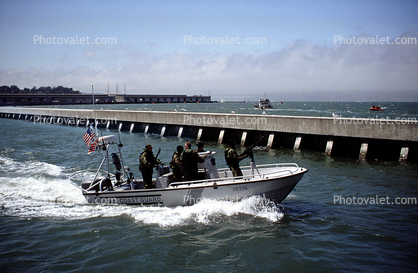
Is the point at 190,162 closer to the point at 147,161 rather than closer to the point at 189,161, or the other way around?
the point at 189,161

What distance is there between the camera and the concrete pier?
1891 cm

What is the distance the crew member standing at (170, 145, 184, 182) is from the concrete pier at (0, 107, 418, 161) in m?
13.9

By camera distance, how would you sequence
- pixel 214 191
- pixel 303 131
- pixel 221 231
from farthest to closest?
pixel 303 131 < pixel 214 191 < pixel 221 231

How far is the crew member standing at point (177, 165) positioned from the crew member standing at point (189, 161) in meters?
0.15

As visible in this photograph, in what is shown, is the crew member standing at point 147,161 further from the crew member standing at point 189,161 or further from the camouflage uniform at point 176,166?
the crew member standing at point 189,161

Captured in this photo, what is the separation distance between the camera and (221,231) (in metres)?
9.59

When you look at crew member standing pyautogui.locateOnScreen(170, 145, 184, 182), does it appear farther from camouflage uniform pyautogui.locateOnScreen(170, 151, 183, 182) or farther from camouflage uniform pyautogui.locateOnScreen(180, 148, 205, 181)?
camouflage uniform pyautogui.locateOnScreen(180, 148, 205, 181)

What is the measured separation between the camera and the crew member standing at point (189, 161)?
1105 cm

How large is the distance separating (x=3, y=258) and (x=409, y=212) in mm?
13499

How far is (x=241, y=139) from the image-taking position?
87.5ft

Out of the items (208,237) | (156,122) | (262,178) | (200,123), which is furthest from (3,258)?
(156,122)

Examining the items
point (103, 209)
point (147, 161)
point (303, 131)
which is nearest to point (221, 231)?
point (147, 161)

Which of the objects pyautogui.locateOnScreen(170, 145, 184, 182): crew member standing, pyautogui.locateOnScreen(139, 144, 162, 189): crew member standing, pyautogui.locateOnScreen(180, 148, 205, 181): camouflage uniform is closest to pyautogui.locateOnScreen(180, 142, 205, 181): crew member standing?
pyautogui.locateOnScreen(180, 148, 205, 181): camouflage uniform

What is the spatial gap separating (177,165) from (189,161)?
1.65ft
